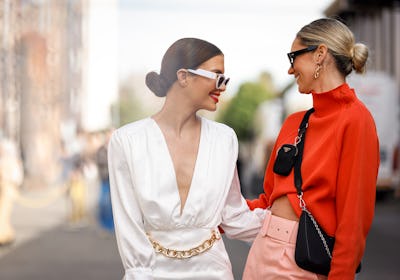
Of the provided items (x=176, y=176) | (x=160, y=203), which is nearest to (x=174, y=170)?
(x=176, y=176)

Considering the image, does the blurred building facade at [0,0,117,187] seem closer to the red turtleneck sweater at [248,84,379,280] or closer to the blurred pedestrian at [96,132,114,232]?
the blurred pedestrian at [96,132,114,232]

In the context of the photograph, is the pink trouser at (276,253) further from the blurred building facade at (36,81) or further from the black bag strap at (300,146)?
the blurred building facade at (36,81)

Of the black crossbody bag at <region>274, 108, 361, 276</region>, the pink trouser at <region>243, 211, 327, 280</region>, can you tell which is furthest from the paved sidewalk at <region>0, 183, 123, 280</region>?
the black crossbody bag at <region>274, 108, 361, 276</region>

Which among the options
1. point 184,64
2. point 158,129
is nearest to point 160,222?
point 158,129

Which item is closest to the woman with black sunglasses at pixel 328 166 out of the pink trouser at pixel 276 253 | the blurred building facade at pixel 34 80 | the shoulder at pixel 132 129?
the pink trouser at pixel 276 253

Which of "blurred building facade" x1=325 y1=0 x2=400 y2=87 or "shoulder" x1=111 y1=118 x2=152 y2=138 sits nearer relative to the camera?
"shoulder" x1=111 y1=118 x2=152 y2=138

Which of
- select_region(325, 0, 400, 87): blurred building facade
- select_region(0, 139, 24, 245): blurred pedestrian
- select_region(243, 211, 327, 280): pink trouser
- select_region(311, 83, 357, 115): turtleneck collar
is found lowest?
select_region(0, 139, 24, 245): blurred pedestrian

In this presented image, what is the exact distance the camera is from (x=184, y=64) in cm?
321

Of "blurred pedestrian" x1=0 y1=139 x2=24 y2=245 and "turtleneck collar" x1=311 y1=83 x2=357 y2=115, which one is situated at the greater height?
"turtleneck collar" x1=311 y1=83 x2=357 y2=115

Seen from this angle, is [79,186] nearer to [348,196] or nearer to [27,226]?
[27,226]

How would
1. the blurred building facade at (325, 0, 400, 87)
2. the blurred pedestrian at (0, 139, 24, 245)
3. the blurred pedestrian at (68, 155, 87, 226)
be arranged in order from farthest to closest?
the blurred building facade at (325, 0, 400, 87), the blurred pedestrian at (68, 155, 87, 226), the blurred pedestrian at (0, 139, 24, 245)

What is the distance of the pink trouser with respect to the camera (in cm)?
325

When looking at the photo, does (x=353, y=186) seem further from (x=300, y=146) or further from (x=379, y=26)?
(x=379, y=26)

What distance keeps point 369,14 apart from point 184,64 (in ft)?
97.2
